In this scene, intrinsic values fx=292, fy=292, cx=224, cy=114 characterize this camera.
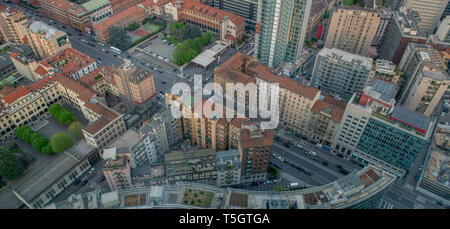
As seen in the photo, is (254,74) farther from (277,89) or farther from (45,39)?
(45,39)

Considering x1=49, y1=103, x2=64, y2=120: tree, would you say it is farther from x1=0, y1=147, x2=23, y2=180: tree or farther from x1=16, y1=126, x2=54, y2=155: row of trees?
x1=0, y1=147, x2=23, y2=180: tree

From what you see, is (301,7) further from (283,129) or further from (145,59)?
(145,59)

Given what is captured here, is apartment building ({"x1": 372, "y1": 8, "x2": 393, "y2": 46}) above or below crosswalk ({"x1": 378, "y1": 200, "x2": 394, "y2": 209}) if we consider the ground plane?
above

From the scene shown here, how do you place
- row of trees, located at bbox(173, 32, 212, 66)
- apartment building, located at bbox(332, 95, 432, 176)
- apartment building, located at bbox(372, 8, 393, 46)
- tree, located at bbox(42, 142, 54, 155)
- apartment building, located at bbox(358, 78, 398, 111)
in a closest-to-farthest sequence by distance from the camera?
1. apartment building, located at bbox(332, 95, 432, 176)
2. apartment building, located at bbox(358, 78, 398, 111)
3. tree, located at bbox(42, 142, 54, 155)
4. row of trees, located at bbox(173, 32, 212, 66)
5. apartment building, located at bbox(372, 8, 393, 46)

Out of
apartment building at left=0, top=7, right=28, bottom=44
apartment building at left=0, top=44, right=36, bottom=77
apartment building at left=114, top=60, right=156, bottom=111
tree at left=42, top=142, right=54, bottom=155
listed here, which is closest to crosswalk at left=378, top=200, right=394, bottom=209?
apartment building at left=114, top=60, right=156, bottom=111

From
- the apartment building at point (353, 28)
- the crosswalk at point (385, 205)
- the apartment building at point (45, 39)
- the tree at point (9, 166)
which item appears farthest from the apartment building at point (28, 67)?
the crosswalk at point (385, 205)

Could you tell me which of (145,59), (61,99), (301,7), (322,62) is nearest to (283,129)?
(322,62)

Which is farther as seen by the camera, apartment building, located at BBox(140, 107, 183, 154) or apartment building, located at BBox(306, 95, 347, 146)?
apartment building, located at BBox(306, 95, 347, 146)
